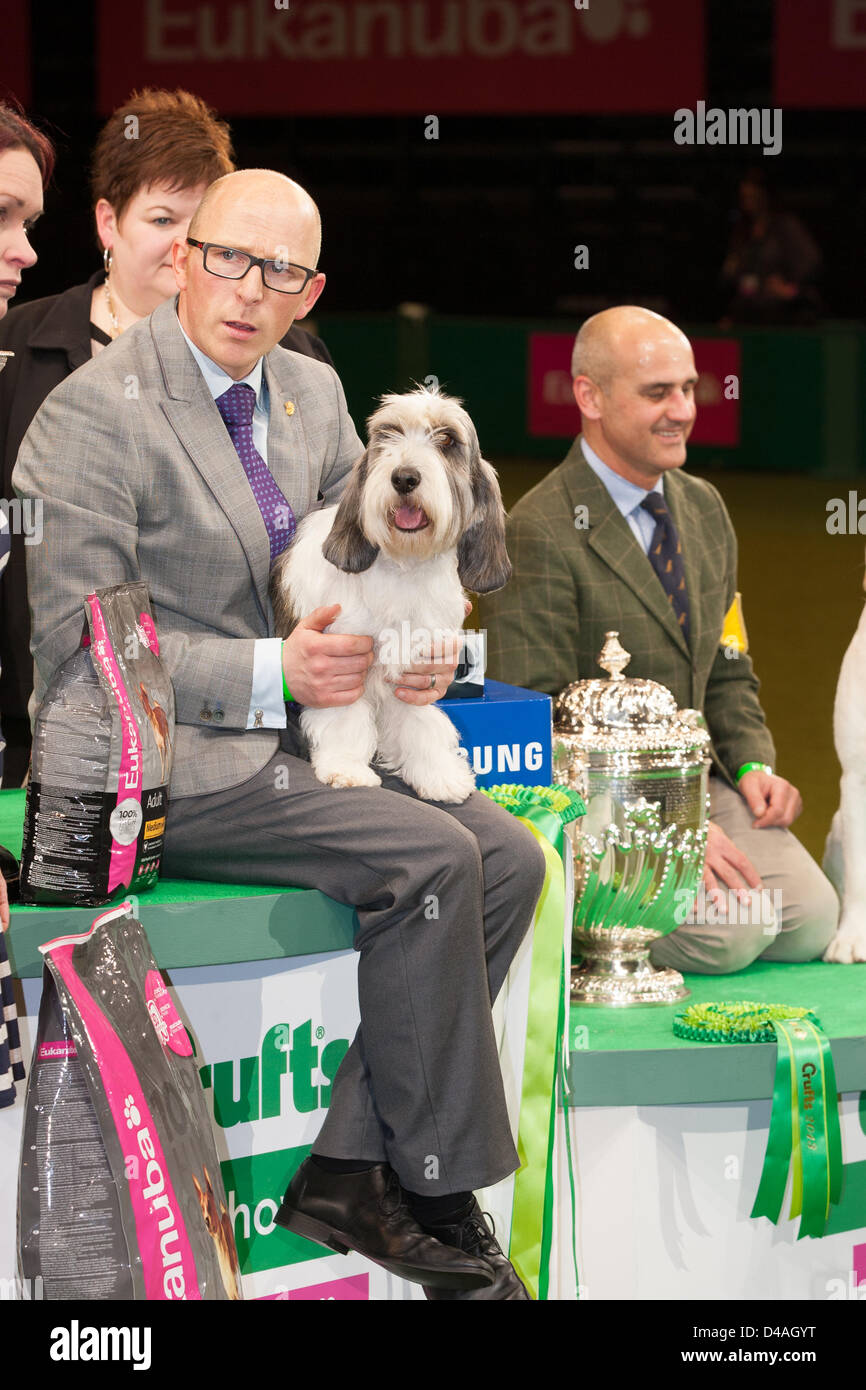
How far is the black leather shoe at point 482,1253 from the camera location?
9.13ft

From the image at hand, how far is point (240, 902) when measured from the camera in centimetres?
278

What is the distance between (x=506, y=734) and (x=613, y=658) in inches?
19.3

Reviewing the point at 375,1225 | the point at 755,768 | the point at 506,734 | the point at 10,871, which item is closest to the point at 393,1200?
the point at 375,1225

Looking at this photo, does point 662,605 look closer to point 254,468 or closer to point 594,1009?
point 594,1009

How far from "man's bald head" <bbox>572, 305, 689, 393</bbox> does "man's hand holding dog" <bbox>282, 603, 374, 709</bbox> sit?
153 centimetres

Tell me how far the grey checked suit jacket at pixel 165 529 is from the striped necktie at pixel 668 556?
4.48ft

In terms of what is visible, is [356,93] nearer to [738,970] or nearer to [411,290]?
[411,290]

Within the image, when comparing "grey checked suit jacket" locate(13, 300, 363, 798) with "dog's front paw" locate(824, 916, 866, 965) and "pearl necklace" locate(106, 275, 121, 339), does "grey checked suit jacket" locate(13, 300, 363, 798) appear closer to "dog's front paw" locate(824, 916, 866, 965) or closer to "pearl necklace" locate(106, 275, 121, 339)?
"pearl necklace" locate(106, 275, 121, 339)

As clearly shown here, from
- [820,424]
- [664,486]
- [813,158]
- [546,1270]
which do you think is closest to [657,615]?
[664,486]

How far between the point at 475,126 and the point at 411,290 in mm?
1680

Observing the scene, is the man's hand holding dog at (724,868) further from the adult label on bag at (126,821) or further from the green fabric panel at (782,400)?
the green fabric panel at (782,400)

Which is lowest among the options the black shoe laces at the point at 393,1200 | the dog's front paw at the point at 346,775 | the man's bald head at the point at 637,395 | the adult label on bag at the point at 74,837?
the black shoe laces at the point at 393,1200

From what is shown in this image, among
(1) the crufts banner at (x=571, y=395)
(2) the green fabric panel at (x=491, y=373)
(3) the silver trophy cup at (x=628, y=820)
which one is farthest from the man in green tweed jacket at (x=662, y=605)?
(2) the green fabric panel at (x=491, y=373)

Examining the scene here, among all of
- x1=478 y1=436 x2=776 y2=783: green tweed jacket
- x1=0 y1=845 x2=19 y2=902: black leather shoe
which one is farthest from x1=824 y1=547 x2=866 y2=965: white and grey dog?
Answer: x1=0 y1=845 x2=19 y2=902: black leather shoe
